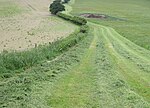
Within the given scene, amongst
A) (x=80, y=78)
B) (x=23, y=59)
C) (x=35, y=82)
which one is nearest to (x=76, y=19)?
(x=23, y=59)

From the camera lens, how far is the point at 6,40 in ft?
127

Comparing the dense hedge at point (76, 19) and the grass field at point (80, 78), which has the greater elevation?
the dense hedge at point (76, 19)

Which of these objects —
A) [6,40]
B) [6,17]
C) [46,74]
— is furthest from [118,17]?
[46,74]

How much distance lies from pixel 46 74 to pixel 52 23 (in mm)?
33936

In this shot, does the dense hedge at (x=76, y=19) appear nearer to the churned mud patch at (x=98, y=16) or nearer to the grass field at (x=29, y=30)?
the grass field at (x=29, y=30)

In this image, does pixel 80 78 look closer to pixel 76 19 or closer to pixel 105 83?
pixel 105 83


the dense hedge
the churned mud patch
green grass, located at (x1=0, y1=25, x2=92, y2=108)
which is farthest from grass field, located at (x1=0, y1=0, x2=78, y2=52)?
green grass, located at (x1=0, y1=25, x2=92, y2=108)

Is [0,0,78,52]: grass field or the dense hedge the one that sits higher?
the dense hedge

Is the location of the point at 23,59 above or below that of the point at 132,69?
above

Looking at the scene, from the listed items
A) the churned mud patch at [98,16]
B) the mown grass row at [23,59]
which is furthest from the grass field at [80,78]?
the churned mud patch at [98,16]

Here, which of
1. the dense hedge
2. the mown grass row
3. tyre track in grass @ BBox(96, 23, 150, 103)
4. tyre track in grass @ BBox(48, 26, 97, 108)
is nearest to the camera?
tyre track in grass @ BBox(48, 26, 97, 108)

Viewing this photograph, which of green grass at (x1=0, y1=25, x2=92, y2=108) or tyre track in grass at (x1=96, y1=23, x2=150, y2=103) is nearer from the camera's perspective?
Answer: green grass at (x1=0, y1=25, x2=92, y2=108)

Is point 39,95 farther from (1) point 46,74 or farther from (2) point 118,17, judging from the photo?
(2) point 118,17

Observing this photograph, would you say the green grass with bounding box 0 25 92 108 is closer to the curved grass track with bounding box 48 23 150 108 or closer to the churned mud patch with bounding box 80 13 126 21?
the curved grass track with bounding box 48 23 150 108
